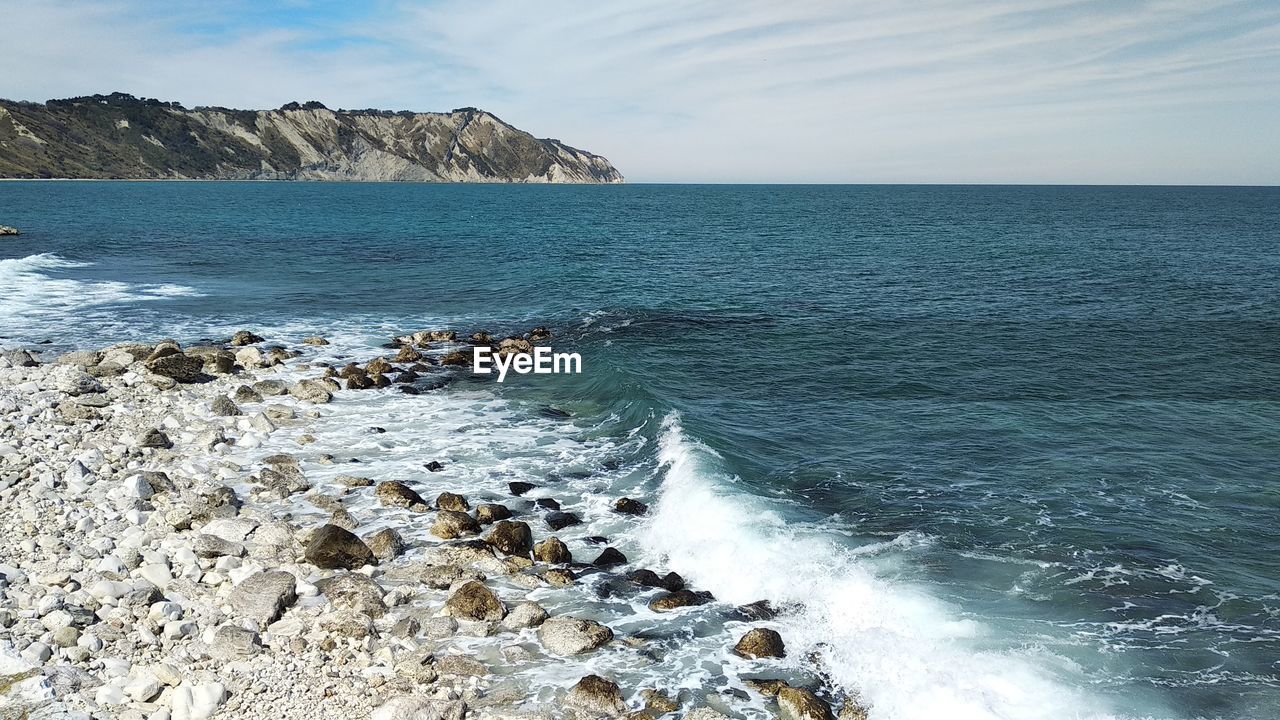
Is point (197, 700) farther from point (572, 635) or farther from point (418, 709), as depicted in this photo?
point (572, 635)

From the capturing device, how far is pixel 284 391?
27.3 metres

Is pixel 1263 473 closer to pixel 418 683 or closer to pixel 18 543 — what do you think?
pixel 418 683

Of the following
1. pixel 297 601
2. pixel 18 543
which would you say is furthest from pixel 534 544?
pixel 18 543

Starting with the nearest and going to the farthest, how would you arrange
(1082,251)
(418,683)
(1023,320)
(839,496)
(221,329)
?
(418,683), (839,496), (221,329), (1023,320), (1082,251)

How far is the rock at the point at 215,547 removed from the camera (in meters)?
15.7

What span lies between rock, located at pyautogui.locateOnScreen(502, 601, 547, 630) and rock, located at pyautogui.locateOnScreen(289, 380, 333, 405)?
50.6 feet

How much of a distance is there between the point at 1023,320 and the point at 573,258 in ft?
129

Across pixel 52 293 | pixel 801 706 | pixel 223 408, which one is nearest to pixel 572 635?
pixel 801 706

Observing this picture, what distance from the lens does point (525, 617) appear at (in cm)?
1423

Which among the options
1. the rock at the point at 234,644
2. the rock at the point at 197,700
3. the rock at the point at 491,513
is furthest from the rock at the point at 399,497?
the rock at the point at 197,700

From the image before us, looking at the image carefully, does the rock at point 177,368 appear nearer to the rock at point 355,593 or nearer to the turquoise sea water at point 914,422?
the turquoise sea water at point 914,422

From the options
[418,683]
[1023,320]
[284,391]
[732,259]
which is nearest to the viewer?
[418,683]

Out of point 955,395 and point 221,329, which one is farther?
point 221,329

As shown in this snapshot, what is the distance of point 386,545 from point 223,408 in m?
11.5
